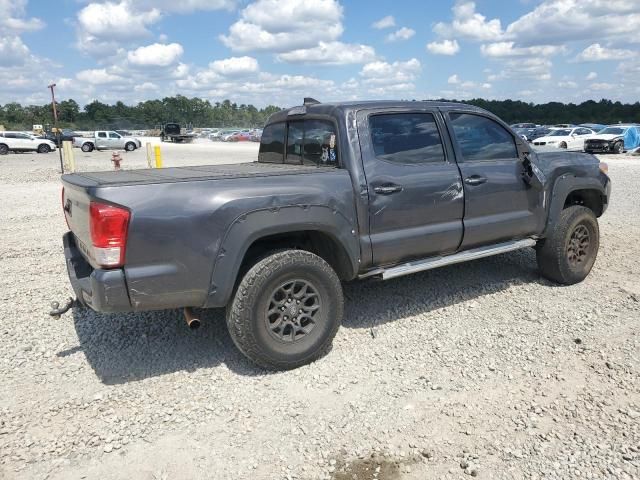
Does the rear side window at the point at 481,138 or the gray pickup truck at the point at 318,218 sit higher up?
the rear side window at the point at 481,138

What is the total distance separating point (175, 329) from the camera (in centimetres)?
438

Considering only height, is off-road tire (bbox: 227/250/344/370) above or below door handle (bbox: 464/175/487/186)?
below

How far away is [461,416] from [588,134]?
28087 mm

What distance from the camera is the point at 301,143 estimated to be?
468 cm

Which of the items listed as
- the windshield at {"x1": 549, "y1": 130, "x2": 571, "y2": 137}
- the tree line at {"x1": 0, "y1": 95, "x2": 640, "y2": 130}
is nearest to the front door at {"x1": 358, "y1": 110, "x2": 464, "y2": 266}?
the windshield at {"x1": 549, "y1": 130, "x2": 571, "y2": 137}

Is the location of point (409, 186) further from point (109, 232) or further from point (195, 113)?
point (195, 113)

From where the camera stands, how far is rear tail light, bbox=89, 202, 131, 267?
300 centimetres

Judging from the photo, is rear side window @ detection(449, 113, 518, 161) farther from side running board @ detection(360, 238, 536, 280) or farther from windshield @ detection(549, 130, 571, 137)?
windshield @ detection(549, 130, 571, 137)

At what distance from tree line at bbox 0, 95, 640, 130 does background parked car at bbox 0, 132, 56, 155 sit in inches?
906

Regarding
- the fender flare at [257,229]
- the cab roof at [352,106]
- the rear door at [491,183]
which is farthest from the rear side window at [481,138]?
the fender flare at [257,229]

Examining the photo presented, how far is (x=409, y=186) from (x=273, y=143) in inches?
68.7

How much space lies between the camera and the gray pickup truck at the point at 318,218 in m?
3.14

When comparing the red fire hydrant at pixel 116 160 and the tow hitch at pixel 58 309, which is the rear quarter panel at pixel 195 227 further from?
the red fire hydrant at pixel 116 160

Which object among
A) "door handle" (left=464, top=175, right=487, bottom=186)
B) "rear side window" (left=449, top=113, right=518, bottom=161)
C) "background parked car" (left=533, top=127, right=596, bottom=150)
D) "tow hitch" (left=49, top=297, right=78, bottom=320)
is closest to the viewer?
"tow hitch" (left=49, top=297, right=78, bottom=320)
